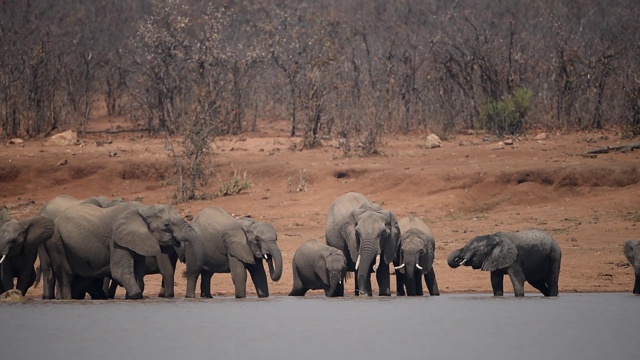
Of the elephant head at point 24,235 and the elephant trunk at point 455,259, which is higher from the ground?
the elephant head at point 24,235

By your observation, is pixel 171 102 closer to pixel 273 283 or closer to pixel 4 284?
pixel 273 283

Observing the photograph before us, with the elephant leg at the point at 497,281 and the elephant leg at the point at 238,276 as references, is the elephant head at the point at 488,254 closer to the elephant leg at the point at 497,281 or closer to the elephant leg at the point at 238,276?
the elephant leg at the point at 497,281

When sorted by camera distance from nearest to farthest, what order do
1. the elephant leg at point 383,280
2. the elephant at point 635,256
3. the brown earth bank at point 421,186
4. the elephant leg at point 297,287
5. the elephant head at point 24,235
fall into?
the elephant head at point 24,235 → the elephant at point 635,256 → the elephant leg at point 383,280 → the elephant leg at point 297,287 → the brown earth bank at point 421,186

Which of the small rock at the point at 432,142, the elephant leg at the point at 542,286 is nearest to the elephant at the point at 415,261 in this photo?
the elephant leg at the point at 542,286

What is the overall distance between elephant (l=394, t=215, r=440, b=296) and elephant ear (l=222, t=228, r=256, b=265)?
233cm

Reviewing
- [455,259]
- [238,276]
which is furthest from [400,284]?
[238,276]

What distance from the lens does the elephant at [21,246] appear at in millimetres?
17625

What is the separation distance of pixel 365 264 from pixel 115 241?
3758 millimetres

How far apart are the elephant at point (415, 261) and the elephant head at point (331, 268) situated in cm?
97

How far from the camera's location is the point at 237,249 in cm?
1914

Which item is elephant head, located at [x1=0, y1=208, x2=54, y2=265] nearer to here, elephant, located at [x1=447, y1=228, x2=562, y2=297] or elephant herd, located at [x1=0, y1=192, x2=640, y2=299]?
elephant herd, located at [x1=0, y1=192, x2=640, y2=299]

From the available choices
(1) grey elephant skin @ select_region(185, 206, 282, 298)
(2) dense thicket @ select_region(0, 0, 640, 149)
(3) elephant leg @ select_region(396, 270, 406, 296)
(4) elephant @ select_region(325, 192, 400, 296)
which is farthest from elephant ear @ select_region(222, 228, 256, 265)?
(2) dense thicket @ select_region(0, 0, 640, 149)

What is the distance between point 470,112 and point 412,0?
27370mm

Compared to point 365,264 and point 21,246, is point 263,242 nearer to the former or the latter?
point 365,264
